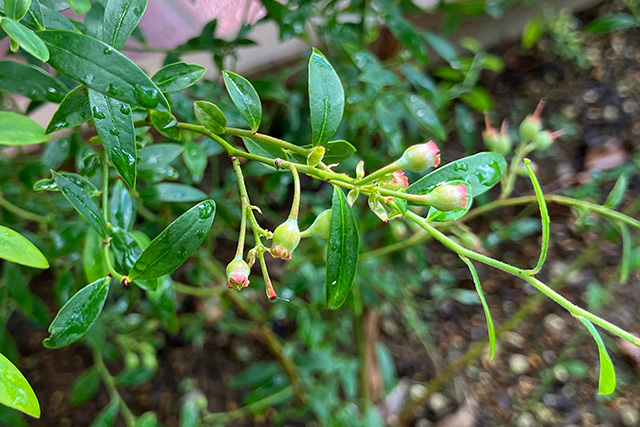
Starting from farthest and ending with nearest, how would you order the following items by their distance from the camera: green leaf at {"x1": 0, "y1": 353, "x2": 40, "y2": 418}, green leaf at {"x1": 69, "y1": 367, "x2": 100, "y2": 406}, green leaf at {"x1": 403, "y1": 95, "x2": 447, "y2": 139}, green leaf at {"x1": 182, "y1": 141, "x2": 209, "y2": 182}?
green leaf at {"x1": 69, "y1": 367, "x2": 100, "y2": 406} < green leaf at {"x1": 403, "y1": 95, "x2": 447, "y2": 139} < green leaf at {"x1": 182, "y1": 141, "x2": 209, "y2": 182} < green leaf at {"x1": 0, "y1": 353, "x2": 40, "y2": 418}

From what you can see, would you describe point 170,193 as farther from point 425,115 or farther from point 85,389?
point 85,389

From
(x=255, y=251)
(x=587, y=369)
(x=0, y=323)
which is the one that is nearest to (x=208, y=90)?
(x=255, y=251)

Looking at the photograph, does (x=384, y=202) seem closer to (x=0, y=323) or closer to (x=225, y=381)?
(x=0, y=323)

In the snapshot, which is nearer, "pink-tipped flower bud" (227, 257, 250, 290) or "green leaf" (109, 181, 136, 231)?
"pink-tipped flower bud" (227, 257, 250, 290)

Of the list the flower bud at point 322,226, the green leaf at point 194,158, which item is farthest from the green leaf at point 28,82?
the flower bud at point 322,226

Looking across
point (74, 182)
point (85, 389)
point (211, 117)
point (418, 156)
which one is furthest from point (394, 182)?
point (85, 389)

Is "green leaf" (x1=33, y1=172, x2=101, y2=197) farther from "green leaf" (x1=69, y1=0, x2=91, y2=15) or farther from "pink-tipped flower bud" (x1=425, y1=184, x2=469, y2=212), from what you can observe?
"pink-tipped flower bud" (x1=425, y1=184, x2=469, y2=212)

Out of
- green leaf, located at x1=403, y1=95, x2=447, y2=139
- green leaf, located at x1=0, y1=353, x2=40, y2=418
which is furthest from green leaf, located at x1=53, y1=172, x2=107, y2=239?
green leaf, located at x1=403, y1=95, x2=447, y2=139

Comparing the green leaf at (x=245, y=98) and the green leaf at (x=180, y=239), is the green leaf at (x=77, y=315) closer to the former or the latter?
the green leaf at (x=180, y=239)
